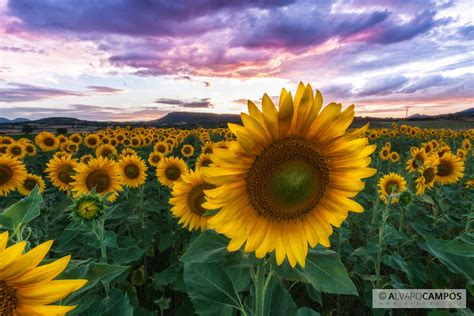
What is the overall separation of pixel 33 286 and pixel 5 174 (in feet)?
21.7

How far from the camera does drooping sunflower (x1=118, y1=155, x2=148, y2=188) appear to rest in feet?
21.5

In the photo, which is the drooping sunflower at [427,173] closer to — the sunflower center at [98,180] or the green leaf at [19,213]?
the sunflower center at [98,180]

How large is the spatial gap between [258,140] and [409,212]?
17.1ft

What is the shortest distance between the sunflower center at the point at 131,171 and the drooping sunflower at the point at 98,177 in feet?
3.17

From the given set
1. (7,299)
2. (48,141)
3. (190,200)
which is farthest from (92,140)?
(7,299)

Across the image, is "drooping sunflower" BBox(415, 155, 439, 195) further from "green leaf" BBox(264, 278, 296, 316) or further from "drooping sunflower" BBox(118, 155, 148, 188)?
"drooping sunflower" BBox(118, 155, 148, 188)

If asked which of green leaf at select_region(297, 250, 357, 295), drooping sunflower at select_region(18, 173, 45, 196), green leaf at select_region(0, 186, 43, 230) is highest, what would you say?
green leaf at select_region(0, 186, 43, 230)

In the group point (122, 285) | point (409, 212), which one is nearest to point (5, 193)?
point (122, 285)

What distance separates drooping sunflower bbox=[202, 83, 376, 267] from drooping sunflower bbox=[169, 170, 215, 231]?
83.1 inches

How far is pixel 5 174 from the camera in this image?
6328mm

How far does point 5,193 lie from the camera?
20.7 ft

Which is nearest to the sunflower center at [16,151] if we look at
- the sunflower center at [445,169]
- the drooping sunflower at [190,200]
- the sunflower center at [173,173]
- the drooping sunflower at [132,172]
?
the drooping sunflower at [132,172]

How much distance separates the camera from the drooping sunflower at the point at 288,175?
5.01ft

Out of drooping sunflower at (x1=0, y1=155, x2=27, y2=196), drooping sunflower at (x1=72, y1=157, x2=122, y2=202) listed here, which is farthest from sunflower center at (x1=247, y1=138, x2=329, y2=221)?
drooping sunflower at (x1=0, y1=155, x2=27, y2=196)
